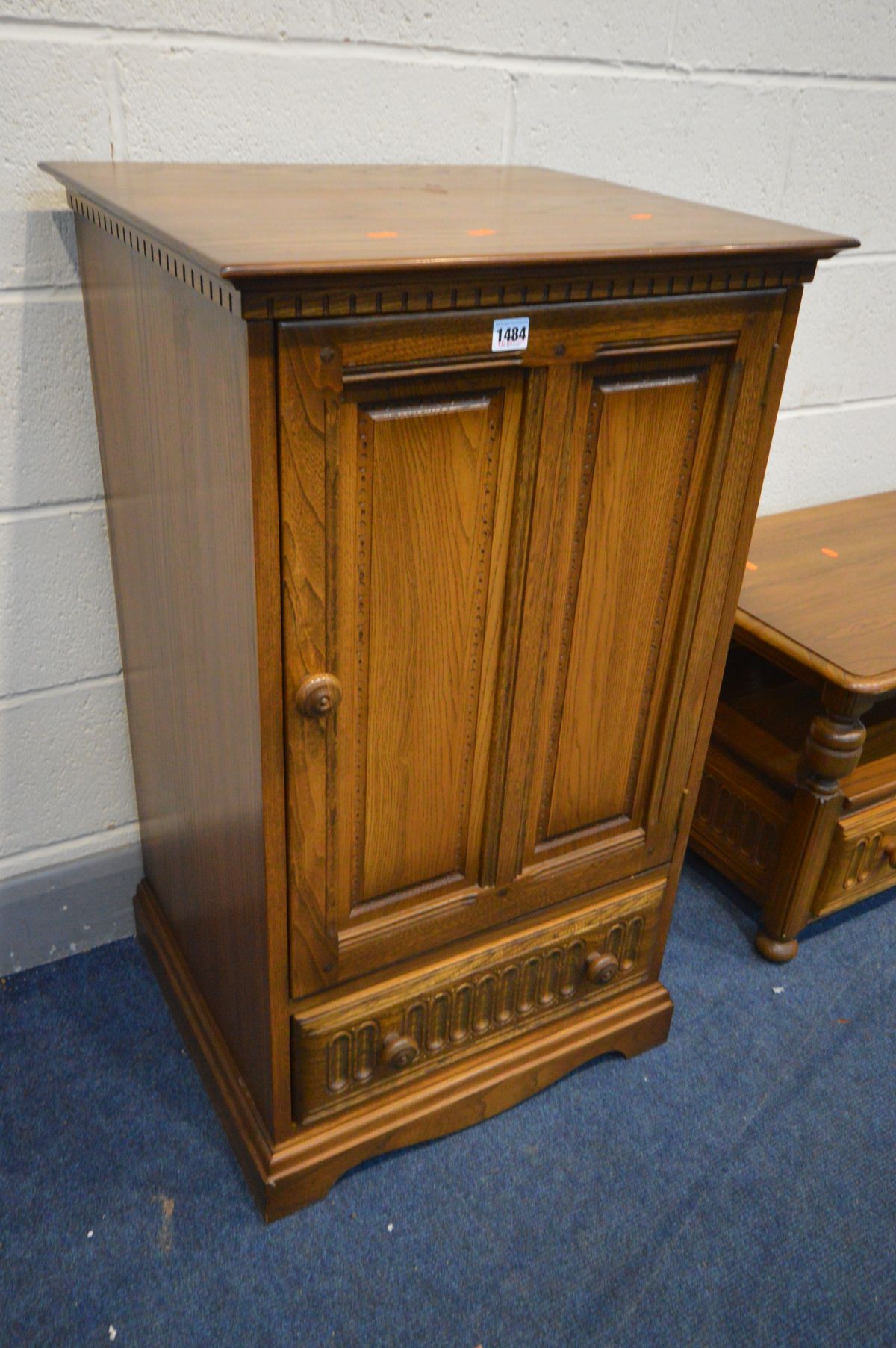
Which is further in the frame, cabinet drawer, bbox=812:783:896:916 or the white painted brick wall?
cabinet drawer, bbox=812:783:896:916

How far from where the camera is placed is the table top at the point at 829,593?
1441mm

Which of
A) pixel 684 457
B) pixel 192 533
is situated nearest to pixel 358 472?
pixel 192 533

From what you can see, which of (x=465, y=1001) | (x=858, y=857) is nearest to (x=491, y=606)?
(x=465, y=1001)

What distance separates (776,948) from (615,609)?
787 millimetres

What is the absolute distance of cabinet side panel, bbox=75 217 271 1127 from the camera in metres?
0.88

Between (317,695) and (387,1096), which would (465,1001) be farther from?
(317,695)

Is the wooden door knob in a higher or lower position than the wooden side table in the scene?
higher

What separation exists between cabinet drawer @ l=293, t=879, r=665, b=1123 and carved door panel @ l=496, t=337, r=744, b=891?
77mm

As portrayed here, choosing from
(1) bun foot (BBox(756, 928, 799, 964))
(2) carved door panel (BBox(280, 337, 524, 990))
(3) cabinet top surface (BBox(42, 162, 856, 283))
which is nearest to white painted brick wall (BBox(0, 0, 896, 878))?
(3) cabinet top surface (BBox(42, 162, 856, 283))

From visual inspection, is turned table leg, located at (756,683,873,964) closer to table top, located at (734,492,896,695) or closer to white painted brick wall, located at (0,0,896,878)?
table top, located at (734,492,896,695)

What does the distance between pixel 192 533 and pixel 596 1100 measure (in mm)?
913

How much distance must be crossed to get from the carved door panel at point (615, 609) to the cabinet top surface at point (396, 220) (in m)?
0.11

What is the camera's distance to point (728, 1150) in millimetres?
1339

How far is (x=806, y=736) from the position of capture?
5.39ft
